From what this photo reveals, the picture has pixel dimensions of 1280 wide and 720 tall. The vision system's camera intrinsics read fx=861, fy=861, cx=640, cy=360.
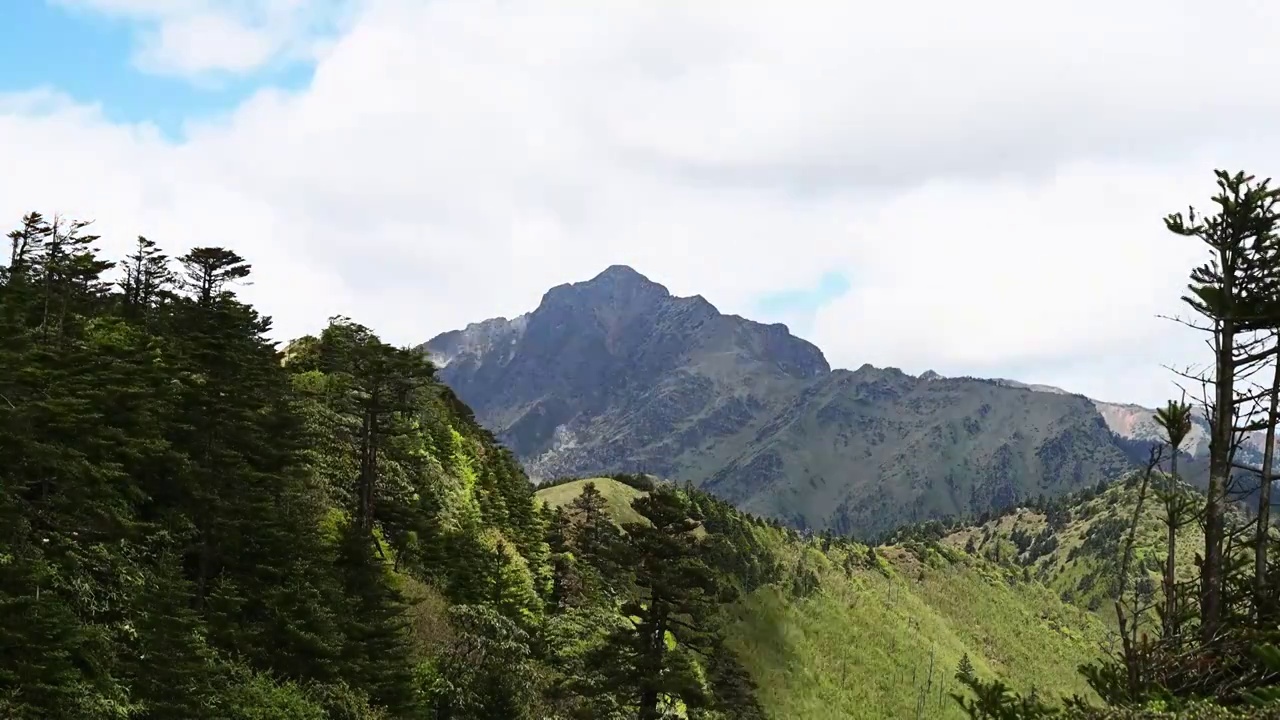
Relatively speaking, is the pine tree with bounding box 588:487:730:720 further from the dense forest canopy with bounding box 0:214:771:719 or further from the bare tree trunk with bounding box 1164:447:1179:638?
the bare tree trunk with bounding box 1164:447:1179:638

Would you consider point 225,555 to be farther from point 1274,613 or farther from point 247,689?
point 1274,613

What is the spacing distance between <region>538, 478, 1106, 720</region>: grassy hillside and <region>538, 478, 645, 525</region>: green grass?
1.58 ft

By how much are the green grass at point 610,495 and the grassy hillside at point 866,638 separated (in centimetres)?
48

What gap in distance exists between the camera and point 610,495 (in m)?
156

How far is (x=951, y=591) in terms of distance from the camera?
199 meters

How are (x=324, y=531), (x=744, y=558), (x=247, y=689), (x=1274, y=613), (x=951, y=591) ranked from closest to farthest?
(x=1274, y=613) → (x=247, y=689) → (x=324, y=531) → (x=744, y=558) → (x=951, y=591)

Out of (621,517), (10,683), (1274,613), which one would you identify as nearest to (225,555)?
(10,683)

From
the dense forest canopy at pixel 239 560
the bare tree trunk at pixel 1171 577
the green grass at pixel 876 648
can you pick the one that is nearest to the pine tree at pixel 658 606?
the dense forest canopy at pixel 239 560

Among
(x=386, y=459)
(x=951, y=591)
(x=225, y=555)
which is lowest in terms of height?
(x=951, y=591)

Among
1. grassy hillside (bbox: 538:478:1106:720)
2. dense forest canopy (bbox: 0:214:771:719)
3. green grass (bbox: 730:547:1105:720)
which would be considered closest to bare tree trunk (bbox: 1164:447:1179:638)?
dense forest canopy (bbox: 0:214:771:719)

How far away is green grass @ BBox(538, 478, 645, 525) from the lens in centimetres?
14875

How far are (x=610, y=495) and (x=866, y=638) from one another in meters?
50.0

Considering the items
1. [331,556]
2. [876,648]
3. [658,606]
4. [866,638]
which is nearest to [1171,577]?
[658,606]

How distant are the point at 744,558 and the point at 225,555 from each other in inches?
4619
